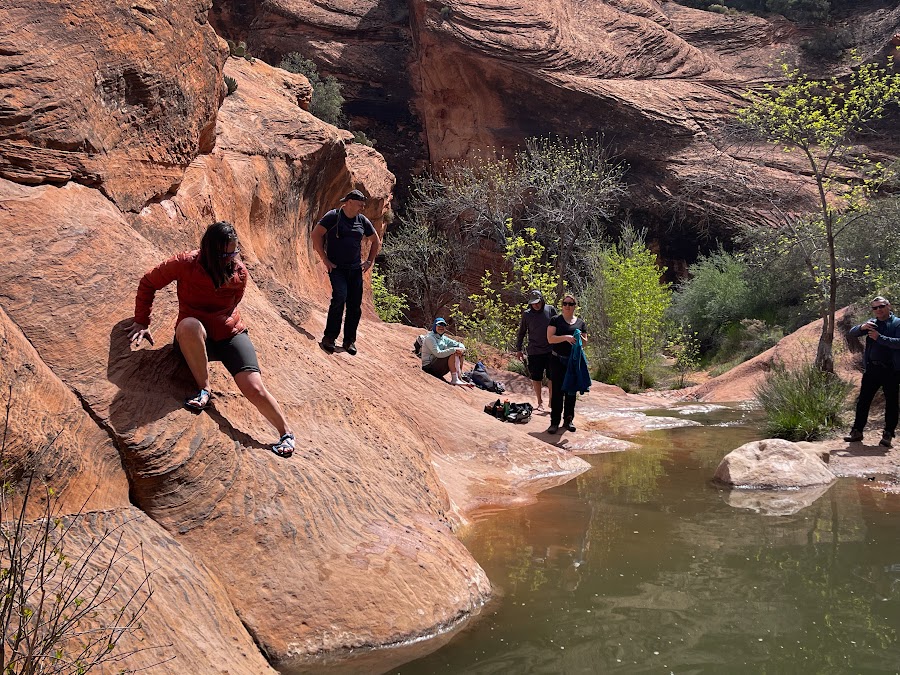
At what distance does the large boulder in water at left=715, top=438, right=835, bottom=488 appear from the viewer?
8.42 meters

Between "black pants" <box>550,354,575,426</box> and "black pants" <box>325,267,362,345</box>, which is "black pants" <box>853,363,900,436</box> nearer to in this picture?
"black pants" <box>550,354,575,426</box>

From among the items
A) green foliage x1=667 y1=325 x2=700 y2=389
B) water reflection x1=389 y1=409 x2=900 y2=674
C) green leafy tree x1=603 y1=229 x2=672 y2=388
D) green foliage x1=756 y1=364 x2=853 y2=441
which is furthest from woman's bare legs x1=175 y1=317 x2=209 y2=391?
green foliage x1=667 y1=325 x2=700 y2=389

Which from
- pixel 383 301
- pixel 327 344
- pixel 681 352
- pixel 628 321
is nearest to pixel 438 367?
pixel 327 344

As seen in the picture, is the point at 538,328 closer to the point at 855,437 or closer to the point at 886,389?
the point at 855,437

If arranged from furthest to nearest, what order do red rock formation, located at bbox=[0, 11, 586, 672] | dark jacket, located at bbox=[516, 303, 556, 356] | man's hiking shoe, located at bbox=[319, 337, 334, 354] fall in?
dark jacket, located at bbox=[516, 303, 556, 356], man's hiking shoe, located at bbox=[319, 337, 334, 354], red rock formation, located at bbox=[0, 11, 586, 672]

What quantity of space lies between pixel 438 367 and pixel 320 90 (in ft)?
61.9

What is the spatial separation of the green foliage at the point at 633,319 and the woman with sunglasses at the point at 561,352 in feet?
33.7

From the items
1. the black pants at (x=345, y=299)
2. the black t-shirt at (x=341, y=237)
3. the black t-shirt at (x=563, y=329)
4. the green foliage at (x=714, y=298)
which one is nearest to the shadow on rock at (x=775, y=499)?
the black t-shirt at (x=563, y=329)

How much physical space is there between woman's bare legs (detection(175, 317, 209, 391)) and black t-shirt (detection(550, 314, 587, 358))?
6.24 meters

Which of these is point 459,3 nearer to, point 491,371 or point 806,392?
point 491,371

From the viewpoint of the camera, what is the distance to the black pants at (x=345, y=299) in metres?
8.48

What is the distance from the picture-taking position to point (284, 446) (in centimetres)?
534

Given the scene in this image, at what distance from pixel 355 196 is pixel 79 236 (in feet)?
11.5

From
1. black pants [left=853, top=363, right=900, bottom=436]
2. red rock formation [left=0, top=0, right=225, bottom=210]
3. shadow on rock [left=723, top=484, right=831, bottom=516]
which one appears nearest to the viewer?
red rock formation [left=0, top=0, right=225, bottom=210]
